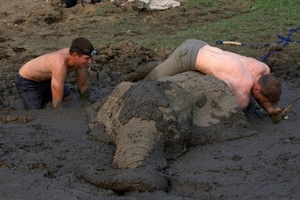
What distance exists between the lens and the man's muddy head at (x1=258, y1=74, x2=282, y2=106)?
18.8 feet

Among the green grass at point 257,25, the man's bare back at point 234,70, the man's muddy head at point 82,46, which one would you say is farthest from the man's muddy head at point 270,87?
the green grass at point 257,25

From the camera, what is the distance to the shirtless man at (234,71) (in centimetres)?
580

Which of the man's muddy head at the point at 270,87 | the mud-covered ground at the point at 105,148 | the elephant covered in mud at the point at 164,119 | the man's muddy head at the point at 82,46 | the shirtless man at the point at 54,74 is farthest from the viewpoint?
the shirtless man at the point at 54,74

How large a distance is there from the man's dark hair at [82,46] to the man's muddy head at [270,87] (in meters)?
1.75

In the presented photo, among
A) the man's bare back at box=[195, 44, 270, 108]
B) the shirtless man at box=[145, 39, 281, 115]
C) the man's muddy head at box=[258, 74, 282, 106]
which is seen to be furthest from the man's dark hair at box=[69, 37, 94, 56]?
the man's muddy head at box=[258, 74, 282, 106]

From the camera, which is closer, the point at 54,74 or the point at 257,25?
the point at 54,74

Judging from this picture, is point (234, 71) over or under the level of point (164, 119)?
over

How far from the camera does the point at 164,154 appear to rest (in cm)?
506

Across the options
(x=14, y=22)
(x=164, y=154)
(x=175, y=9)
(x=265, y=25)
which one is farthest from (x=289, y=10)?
(x=164, y=154)

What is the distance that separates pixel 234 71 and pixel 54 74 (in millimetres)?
1865

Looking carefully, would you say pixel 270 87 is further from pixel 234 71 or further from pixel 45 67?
pixel 45 67

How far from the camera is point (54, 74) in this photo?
6.36m

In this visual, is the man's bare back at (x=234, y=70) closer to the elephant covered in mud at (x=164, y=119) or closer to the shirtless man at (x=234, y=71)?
the shirtless man at (x=234, y=71)

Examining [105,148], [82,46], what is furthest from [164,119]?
[82,46]
